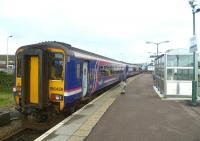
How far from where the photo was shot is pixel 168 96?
1912 centimetres

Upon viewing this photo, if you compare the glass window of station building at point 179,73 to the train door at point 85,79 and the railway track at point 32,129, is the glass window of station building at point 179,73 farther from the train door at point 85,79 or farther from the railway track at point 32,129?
the railway track at point 32,129

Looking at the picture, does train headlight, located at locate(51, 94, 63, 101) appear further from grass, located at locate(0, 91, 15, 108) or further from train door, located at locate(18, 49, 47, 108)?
grass, located at locate(0, 91, 15, 108)

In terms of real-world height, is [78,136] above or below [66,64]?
below

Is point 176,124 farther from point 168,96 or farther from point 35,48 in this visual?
point 168,96

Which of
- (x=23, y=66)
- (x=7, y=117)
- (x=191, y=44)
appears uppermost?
(x=191, y=44)

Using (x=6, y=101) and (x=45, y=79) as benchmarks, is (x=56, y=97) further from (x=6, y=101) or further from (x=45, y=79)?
(x=6, y=101)

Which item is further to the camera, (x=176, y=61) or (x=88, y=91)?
(x=176, y=61)

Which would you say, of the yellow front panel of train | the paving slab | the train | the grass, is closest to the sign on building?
the paving slab

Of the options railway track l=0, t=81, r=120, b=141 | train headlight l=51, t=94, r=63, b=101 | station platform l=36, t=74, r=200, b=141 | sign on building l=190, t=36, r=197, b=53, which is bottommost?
railway track l=0, t=81, r=120, b=141

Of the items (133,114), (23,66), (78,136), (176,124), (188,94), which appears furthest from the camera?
(188,94)

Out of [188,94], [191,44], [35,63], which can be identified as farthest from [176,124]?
[188,94]

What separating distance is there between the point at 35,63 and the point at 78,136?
422 centimetres

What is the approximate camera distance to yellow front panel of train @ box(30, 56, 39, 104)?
12.0m

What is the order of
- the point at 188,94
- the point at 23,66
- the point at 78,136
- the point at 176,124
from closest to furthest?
the point at 78,136
the point at 176,124
the point at 23,66
the point at 188,94
